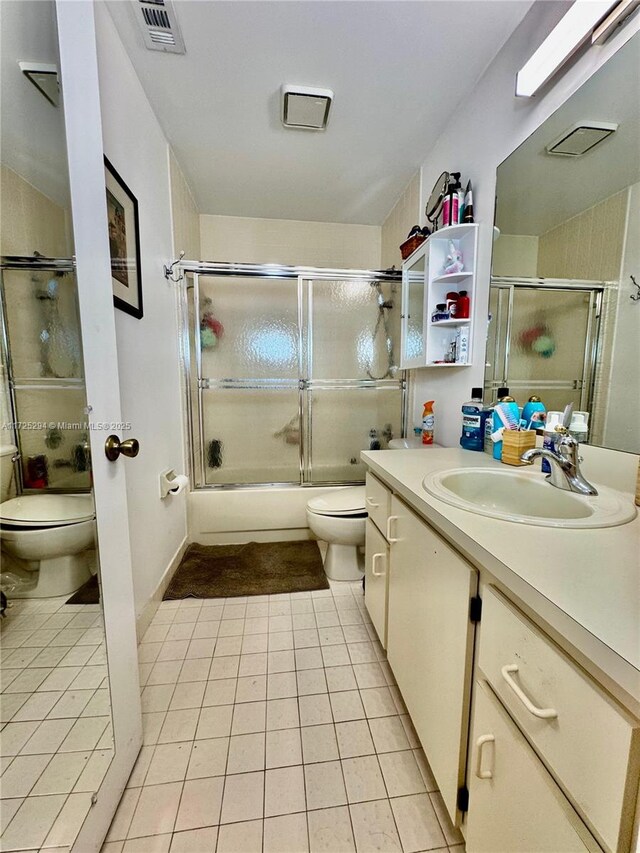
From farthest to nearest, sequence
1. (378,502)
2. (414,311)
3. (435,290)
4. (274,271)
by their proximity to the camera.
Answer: (274,271), (414,311), (435,290), (378,502)

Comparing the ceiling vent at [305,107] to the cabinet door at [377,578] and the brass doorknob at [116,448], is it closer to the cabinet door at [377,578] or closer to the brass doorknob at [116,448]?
the brass doorknob at [116,448]

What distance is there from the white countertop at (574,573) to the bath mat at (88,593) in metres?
0.83

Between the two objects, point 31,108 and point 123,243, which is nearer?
point 31,108

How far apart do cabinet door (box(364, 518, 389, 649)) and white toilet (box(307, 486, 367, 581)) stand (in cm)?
38

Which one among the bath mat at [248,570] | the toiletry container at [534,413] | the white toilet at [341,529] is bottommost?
the bath mat at [248,570]

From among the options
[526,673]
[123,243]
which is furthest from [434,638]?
[123,243]

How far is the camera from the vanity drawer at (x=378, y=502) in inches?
46.4

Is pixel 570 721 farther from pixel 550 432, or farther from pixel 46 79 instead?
pixel 46 79

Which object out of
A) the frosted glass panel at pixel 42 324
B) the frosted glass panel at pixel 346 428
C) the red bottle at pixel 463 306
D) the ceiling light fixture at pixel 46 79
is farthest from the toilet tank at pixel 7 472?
the frosted glass panel at pixel 346 428

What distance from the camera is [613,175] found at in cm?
88

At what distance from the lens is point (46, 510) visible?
0.71 m

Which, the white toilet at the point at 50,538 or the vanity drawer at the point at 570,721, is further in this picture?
the white toilet at the point at 50,538

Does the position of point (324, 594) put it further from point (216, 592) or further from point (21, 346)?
point (21, 346)

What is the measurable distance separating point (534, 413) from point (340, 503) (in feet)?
3.68
